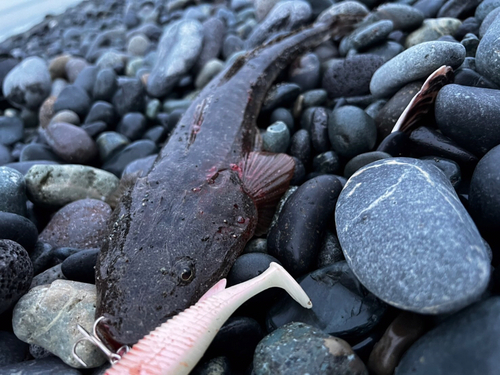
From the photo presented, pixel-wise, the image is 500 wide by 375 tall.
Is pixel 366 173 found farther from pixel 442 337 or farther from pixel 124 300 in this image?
pixel 124 300

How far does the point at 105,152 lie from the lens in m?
4.84

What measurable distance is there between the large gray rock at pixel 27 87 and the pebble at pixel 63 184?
368cm

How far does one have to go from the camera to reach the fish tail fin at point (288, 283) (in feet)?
7.00

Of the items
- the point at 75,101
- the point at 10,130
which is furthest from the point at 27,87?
the point at 75,101

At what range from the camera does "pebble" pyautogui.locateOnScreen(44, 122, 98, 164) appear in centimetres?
461

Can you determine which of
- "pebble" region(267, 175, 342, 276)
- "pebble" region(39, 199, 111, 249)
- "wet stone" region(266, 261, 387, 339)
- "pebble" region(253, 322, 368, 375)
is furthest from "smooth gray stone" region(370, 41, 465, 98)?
"pebble" region(39, 199, 111, 249)

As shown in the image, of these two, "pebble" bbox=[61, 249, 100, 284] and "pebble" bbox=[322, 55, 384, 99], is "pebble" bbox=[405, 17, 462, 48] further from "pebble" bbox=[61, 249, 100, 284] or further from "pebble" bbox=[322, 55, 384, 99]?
"pebble" bbox=[61, 249, 100, 284]

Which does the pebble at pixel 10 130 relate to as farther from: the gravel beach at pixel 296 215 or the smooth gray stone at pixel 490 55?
the smooth gray stone at pixel 490 55

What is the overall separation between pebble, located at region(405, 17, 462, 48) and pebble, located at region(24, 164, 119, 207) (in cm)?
398

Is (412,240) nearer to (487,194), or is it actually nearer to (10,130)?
(487,194)

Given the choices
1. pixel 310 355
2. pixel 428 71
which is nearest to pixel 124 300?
pixel 310 355

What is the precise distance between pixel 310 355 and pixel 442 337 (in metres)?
0.62

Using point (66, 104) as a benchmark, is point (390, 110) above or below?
below

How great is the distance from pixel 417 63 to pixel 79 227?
3.35 meters
